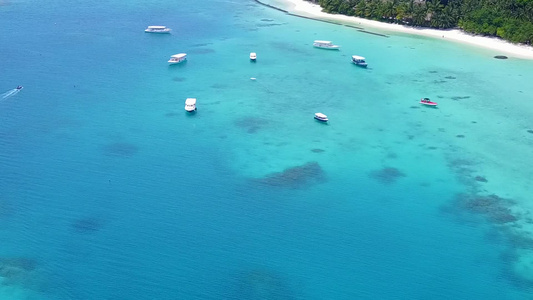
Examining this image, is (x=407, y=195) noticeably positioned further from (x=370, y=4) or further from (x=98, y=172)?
(x=370, y=4)

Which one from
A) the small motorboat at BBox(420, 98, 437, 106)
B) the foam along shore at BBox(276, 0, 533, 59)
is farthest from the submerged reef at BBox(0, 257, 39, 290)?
the foam along shore at BBox(276, 0, 533, 59)

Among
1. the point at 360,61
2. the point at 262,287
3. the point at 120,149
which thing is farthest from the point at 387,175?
the point at 360,61

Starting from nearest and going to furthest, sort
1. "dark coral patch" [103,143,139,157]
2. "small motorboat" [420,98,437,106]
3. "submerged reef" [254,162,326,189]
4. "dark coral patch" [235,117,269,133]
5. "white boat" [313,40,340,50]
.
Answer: "submerged reef" [254,162,326,189] < "dark coral patch" [103,143,139,157] < "dark coral patch" [235,117,269,133] < "small motorboat" [420,98,437,106] < "white boat" [313,40,340,50]

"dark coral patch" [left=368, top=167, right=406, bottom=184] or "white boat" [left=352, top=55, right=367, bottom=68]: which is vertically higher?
"white boat" [left=352, top=55, right=367, bottom=68]

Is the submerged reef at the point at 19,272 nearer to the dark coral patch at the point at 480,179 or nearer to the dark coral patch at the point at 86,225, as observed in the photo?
the dark coral patch at the point at 86,225

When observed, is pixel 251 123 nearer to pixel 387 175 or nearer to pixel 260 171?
pixel 260 171

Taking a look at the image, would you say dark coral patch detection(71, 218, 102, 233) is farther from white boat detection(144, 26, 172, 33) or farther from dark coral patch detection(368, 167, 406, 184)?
white boat detection(144, 26, 172, 33)

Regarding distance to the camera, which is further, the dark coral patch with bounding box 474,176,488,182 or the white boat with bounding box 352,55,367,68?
the white boat with bounding box 352,55,367,68
